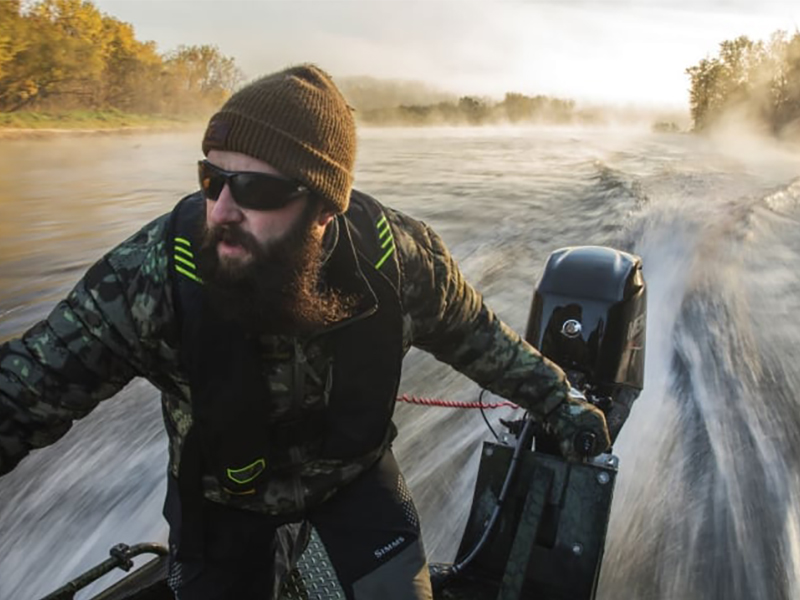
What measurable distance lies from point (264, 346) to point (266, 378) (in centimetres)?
7

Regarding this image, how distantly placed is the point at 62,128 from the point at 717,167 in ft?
79.7

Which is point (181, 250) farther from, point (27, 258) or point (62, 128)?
point (62, 128)

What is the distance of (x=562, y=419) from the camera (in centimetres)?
239

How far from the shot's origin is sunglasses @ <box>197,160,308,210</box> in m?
1.66

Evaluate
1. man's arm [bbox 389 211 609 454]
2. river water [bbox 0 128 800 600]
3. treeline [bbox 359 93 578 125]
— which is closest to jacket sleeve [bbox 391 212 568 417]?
man's arm [bbox 389 211 609 454]

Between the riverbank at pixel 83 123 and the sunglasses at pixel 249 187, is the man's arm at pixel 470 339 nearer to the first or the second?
the sunglasses at pixel 249 187

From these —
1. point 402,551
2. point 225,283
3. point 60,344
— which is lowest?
point 402,551

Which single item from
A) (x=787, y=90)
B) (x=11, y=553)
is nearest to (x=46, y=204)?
(x=11, y=553)

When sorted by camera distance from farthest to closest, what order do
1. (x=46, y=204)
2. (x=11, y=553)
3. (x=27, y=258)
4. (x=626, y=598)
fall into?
(x=46, y=204), (x=27, y=258), (x=11, y=553), (x=626, y=598)

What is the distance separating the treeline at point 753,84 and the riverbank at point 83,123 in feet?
92.0

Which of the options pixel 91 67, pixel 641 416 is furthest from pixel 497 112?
pixel 641 416

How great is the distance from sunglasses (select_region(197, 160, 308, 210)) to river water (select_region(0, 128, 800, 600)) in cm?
247

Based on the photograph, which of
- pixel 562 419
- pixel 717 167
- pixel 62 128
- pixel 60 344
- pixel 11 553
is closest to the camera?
pixel 60 344

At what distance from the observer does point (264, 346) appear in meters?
1.80
